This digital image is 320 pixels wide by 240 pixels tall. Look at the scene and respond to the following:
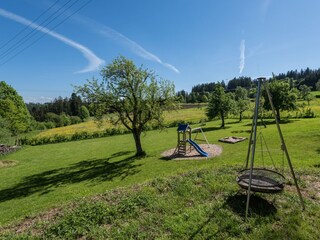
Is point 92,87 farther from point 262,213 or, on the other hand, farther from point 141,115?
point 262,213

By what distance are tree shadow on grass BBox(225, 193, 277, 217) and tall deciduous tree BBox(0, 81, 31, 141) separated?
38.5 m

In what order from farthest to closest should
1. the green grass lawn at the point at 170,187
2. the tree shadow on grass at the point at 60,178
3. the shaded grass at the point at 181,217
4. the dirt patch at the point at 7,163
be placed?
the dirt patch at the point at 7,163
the tree shadow on grass at the point at 60,178
the green grass lawn at the point at 170,187
the shaded grass at the point at 181,217

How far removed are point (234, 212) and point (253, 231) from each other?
2.60 feet

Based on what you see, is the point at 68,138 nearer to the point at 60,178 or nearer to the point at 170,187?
the point at 60,178

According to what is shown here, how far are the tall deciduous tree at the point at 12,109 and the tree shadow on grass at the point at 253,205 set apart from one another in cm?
3853

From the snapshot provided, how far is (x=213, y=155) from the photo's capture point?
1612cm

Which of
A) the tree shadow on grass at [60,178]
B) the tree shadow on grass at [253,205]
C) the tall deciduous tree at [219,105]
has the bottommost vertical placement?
the tree shadow on grass at [60,178]

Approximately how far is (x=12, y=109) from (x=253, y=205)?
1667 inches

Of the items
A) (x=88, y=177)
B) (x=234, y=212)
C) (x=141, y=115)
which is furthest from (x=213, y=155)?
(x=234, y=212)

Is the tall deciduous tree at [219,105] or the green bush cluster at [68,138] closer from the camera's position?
the tall deciduous tree at [219,105]

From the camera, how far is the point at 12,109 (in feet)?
122

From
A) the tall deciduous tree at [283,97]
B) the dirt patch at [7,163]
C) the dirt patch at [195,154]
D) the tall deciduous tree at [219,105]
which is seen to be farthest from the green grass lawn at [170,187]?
the tall deciduous tree at [219,105]

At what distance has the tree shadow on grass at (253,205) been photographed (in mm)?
5520

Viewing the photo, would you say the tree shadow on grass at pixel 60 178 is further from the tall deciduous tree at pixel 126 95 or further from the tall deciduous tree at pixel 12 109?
the tall deciduous tree at pixel 12 109
